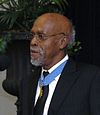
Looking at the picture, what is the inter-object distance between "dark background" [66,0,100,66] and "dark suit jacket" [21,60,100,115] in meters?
1.53

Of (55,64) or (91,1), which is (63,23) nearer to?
(55,64)

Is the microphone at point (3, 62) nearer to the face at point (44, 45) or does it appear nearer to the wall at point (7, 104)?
the face at point (44, 45)

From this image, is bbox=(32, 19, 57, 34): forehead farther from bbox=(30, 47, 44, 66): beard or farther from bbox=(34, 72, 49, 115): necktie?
bbox=(34, 72, 49, 115): necktie

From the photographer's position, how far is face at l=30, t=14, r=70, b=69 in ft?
6.55

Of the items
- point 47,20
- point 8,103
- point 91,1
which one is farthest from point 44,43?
point 8,103

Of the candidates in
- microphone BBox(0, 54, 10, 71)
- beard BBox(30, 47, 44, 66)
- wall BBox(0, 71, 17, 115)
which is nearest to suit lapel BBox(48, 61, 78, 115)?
beard BBox(30, 47, 44, 66)

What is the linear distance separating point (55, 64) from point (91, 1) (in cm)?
160

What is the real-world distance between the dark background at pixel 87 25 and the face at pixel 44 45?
1.55 m

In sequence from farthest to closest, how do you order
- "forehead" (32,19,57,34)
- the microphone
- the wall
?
1. the wall
2. "forehead" (32,19,57,34)
3. the microphone

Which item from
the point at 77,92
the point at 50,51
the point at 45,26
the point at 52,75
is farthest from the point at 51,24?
the point at 77,92

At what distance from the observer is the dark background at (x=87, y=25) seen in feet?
11.6

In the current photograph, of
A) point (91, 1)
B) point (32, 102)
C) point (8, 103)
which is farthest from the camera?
point (8, 103)

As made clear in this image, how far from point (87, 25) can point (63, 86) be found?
1702 millimetres

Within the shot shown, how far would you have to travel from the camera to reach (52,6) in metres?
3.07
